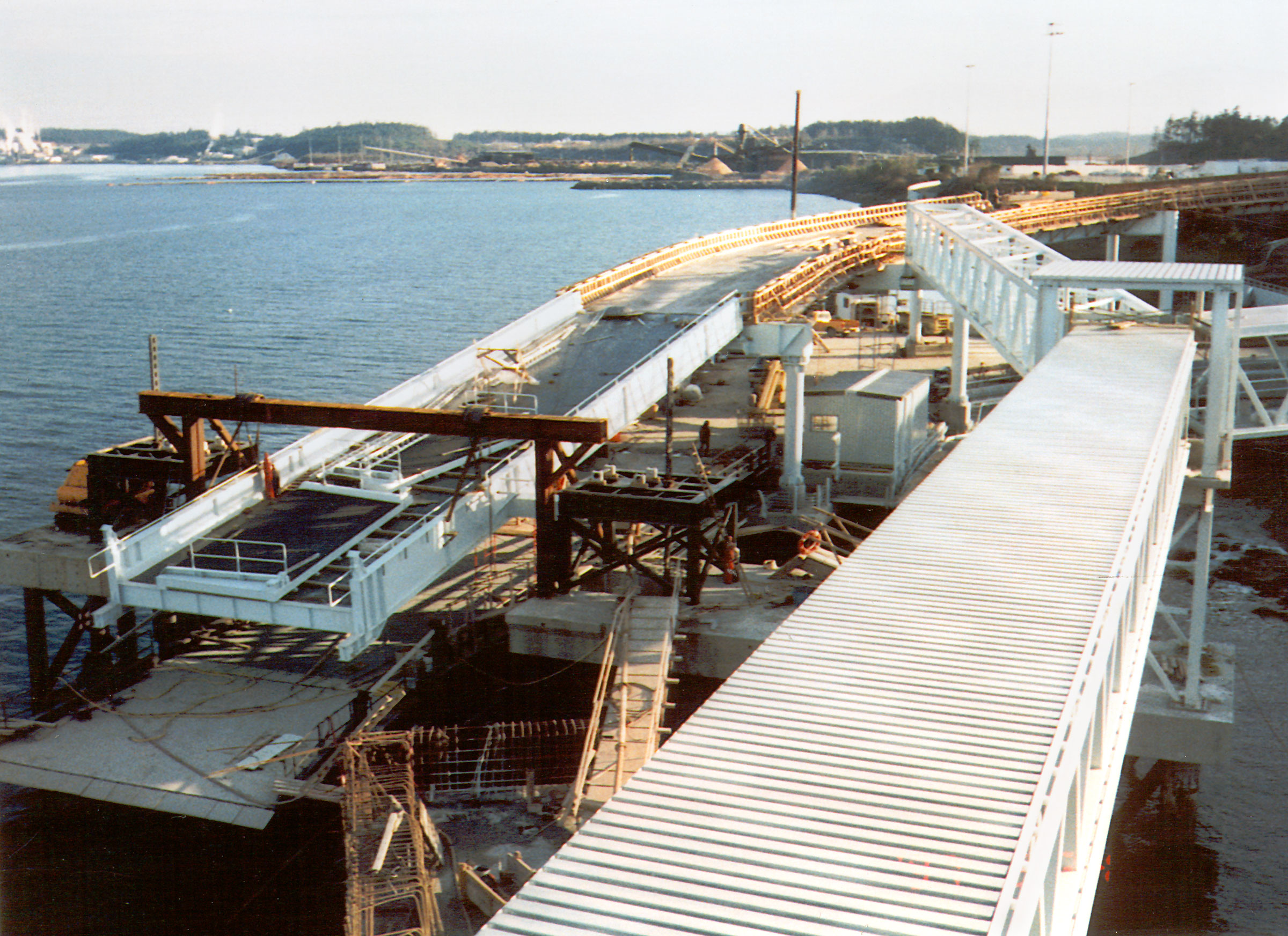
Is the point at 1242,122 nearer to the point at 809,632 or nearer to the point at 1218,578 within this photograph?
the point at 1218,578

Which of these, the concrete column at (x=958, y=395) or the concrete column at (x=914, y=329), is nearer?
the concrete column at (x=958, y=395)

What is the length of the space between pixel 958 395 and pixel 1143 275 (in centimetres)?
2422

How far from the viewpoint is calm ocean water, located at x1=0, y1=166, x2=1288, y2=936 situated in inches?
1053

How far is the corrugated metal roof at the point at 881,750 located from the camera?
10.4 metres

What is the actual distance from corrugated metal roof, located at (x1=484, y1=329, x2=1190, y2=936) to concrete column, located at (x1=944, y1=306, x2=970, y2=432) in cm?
3424

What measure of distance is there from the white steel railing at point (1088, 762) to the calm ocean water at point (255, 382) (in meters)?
10.6

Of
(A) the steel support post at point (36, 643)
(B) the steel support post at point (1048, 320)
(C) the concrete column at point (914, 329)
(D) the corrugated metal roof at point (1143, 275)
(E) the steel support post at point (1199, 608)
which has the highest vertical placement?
(D) the corrugated metal roof at point (1143, 275)

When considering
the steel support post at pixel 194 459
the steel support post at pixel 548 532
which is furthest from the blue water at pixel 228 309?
the steel support post at pixel 548 532

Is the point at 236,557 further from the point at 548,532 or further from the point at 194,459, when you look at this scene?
the point at 548,532

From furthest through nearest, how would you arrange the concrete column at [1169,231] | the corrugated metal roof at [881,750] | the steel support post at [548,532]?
the concrete column at [1169,231] → the steel support post at [548,532] → the corrugated metal roof at [881,750]

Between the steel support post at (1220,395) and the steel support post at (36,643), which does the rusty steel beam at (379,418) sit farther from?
the steel support post at (1220,395)

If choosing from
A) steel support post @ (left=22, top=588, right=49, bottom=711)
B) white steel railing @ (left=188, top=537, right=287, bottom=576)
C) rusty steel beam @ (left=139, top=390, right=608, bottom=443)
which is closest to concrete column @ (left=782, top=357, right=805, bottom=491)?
rusty steel beam @ (left=139, top=390, right=608, bottom=443)

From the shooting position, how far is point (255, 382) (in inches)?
2869

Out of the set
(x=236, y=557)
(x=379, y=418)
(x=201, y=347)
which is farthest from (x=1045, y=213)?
(x=236, y=557)
